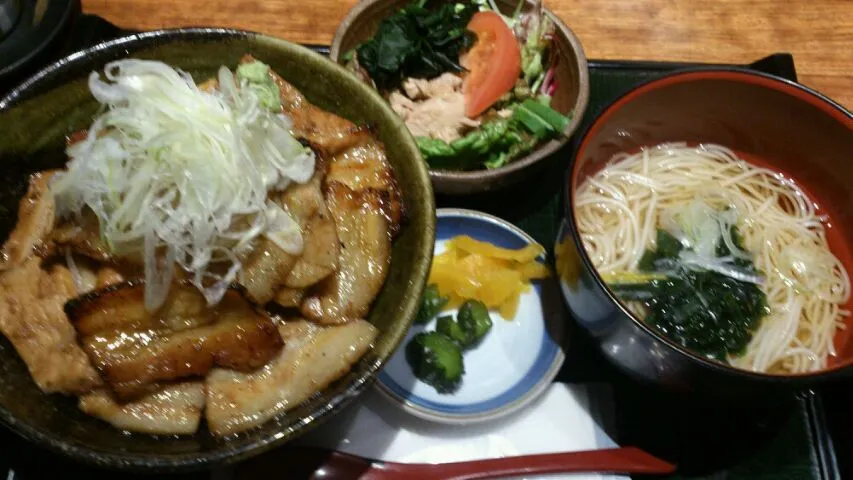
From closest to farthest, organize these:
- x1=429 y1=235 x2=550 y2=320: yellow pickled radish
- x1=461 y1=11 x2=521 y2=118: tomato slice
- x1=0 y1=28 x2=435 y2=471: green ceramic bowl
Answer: x1=0 y1=28 x2=435 y2=471: green ceramic bowl, x1=429 y1=235 x2=550 y2=320: yellow pickled radish, x1=461 y1=11 x2=521 y2=118: tomato slice

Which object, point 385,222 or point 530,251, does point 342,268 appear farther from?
point 530,251

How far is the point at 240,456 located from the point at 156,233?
1.38ft

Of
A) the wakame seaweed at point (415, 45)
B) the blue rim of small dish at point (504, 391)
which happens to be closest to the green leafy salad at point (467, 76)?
the wakame seaweed at point (415, 45)

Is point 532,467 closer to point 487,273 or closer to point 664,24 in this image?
point 487,273

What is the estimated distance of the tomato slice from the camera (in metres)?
2.17

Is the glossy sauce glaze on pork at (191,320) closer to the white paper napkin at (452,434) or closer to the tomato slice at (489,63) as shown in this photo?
the white paper napkin at (452,434)

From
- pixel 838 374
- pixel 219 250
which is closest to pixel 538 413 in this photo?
pixel 838 374

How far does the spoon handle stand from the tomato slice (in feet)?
3.62

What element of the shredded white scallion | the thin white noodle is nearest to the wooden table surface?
the thin white noodle

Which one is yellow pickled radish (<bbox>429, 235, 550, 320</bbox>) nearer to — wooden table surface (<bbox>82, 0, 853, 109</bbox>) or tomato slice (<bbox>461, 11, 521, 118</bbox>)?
tomato slice (<bbox>461, 11, 521, 118</bbox>)

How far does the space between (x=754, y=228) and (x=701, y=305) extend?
0.37m

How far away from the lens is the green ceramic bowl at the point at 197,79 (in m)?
1.14

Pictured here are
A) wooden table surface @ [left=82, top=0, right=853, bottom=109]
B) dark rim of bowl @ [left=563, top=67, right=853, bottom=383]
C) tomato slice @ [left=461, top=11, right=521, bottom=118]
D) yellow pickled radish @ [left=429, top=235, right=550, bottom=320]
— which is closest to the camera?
dark rim of bowl @ [left=563, top=67, right=853, bottom=383]

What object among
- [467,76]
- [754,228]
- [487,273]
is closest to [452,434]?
[487,273]
